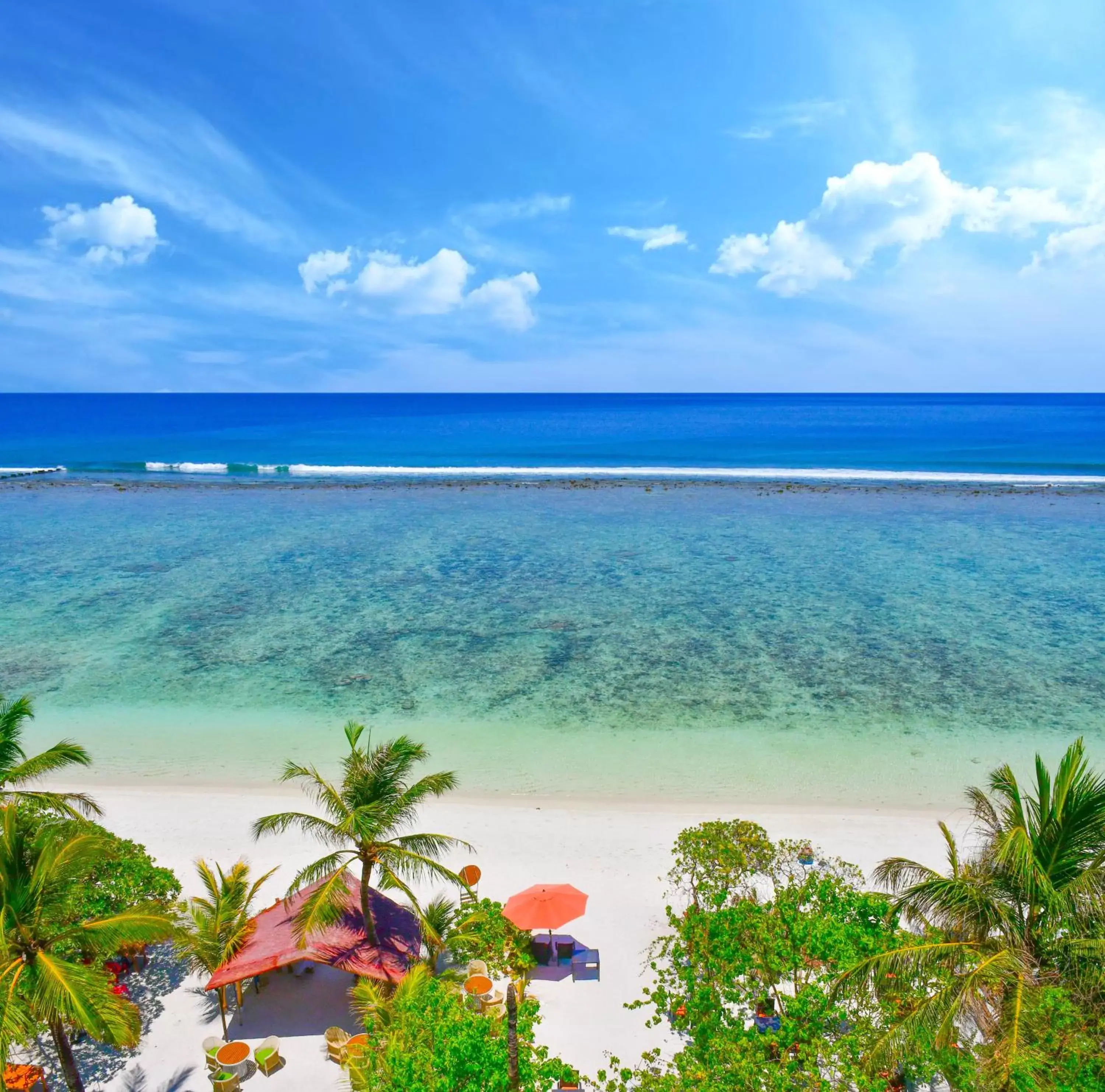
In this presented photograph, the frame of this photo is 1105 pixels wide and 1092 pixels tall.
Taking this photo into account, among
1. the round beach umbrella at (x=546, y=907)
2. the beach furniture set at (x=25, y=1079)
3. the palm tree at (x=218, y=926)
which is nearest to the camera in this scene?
the beach furniture set at (x=25, y=1079)

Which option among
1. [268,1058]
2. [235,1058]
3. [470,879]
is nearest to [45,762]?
[235,1058]

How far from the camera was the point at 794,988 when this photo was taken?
10.1 meters

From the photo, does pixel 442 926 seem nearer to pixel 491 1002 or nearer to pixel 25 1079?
pixel 491 1002

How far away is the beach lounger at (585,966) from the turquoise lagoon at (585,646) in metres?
4.96

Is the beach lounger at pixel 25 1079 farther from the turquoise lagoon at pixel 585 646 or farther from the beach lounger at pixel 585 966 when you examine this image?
the turquoise lagoon at pixel 585 646

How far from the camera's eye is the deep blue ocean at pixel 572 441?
72188 mm

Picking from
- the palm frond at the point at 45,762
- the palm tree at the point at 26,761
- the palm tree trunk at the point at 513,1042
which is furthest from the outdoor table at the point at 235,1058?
the palm frond at the point at 45,762

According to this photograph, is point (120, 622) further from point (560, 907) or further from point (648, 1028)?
point (648, 1028)

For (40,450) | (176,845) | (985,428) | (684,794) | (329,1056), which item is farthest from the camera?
(985,428)

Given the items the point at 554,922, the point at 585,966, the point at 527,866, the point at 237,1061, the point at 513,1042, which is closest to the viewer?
the point at 513,1042

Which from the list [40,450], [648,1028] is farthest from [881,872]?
[40,450]

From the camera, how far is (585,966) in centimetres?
1117

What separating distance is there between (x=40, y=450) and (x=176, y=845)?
88.1 metres

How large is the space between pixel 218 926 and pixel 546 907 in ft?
16.2
